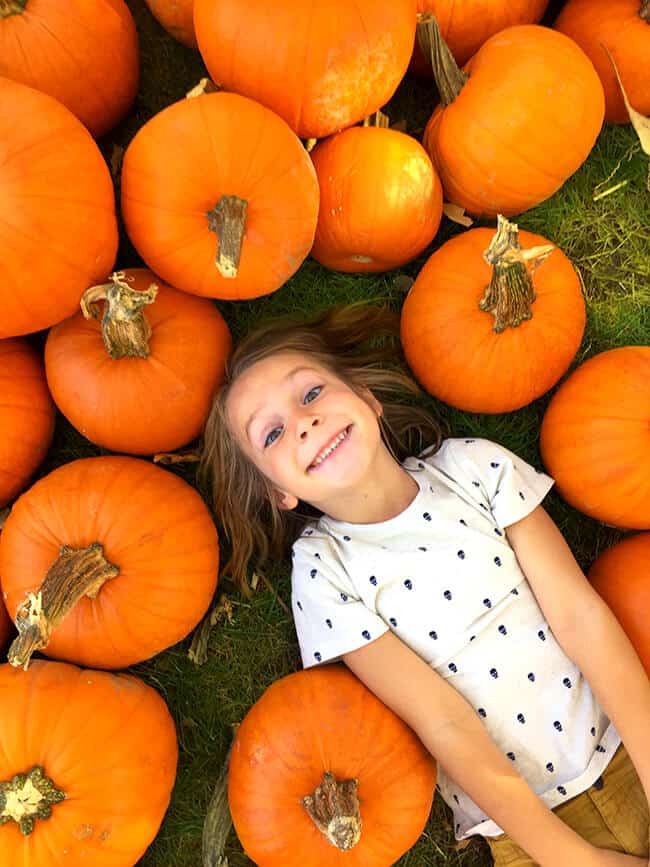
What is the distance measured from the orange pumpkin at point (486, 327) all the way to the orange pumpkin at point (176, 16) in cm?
104

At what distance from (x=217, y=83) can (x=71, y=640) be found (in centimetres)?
161

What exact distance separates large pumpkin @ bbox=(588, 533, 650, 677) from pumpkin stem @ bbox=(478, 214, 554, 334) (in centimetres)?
79

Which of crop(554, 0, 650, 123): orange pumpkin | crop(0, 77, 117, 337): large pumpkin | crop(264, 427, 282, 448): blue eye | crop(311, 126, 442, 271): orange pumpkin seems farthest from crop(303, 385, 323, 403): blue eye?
crop(554, 0, 650, 123): orange pumpkin

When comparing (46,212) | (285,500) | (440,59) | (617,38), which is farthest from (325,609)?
(617,38)

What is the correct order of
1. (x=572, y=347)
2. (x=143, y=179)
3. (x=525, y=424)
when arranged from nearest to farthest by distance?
(x=143, y=179) < (x=572, y=347) < (x=525, y=424)

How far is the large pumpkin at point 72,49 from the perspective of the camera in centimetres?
221

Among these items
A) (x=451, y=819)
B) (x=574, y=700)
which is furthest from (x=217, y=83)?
(x=451, y=819)

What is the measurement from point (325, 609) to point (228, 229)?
1.07m

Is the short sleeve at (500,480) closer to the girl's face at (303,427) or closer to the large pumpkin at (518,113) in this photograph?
the girl's face at (303,427)

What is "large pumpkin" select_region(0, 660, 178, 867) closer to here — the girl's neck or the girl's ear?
the girl's ear

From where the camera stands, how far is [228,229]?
6.68 feet

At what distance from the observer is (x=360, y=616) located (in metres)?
2.29

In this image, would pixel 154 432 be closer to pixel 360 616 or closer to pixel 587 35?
pixel 360 616

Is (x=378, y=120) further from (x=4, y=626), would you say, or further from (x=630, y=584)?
(x=4, y=626)
